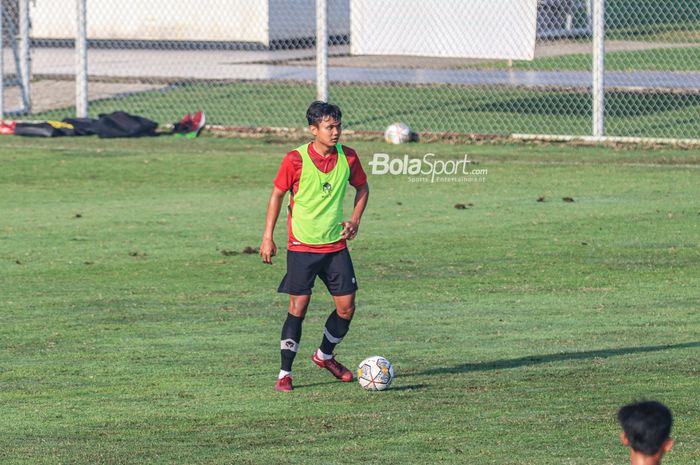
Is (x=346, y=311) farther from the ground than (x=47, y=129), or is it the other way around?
(x=47, y=129)

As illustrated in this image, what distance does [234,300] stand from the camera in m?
10.8

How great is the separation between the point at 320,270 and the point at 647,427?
14.1 feet

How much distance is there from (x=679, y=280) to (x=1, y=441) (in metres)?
6.12

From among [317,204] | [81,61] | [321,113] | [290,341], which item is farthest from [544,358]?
[81,61]

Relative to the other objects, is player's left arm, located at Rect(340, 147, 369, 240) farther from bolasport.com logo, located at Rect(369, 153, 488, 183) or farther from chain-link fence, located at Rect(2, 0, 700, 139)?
chain-link fence, located at Rect(2, 0, 700, 139)

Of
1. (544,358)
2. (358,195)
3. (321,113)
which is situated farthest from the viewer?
(544,358)

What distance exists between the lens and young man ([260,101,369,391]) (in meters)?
8.38

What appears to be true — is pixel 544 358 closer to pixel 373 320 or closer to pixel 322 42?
pixel 373 320

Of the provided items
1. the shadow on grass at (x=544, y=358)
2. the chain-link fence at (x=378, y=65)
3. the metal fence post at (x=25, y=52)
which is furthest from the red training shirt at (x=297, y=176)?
the metal fence post at (x=25, y=52)

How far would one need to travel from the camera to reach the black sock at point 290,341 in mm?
8297

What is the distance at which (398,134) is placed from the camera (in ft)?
64.1

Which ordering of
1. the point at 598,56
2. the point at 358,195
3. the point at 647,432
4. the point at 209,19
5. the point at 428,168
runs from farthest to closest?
the point at 209,19 < the point at 598,56 < the point at 428,168 < the point at 358,195 < the point at 647,432

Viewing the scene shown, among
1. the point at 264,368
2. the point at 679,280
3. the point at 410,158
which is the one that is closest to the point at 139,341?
the point at 264,368

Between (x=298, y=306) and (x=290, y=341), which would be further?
(x=298, y=306)
